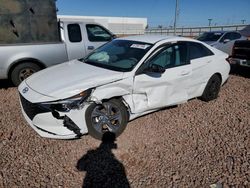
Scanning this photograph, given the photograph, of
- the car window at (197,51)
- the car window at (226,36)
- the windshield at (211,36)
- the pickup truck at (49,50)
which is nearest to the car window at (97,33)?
the pickup truck at (49,50)

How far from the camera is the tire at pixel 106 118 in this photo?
3239 mm

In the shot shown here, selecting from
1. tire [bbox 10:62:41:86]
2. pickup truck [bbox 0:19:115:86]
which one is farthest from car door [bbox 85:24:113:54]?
tire [bbox 10:62:41:86]

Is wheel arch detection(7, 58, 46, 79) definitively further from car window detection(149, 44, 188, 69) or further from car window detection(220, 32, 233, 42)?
car window detection(220, 32, 233, 42)

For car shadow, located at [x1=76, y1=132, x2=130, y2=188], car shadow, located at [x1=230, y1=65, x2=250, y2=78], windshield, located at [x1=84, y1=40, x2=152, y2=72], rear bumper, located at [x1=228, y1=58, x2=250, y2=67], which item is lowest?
car shadow, located at [x1=230, y1=65, x2=250, y2=78]

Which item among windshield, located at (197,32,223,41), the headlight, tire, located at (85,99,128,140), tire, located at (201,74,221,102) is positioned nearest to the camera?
the headlight

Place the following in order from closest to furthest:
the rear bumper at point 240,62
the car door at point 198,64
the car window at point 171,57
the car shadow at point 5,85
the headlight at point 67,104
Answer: the headlight at point 67,104 → the car window at point 171,57 → the car door at point 198,64 → the car shadow at point 5,85 → the rear bumper at point 240,62

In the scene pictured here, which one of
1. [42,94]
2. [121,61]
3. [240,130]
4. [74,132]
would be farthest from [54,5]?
[240,130]

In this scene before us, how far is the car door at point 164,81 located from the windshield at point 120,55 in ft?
0.70

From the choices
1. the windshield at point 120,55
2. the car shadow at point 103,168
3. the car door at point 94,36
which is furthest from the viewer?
the car door at point 94,36

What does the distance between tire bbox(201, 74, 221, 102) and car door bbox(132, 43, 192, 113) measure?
0.81m

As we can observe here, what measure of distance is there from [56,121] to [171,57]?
2.34 metres

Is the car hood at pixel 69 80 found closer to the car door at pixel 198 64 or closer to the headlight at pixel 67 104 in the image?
the headlight at pixel 67 104

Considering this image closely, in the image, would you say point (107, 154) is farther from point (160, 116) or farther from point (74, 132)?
point (160, 116)

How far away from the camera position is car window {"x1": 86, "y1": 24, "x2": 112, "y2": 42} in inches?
261
